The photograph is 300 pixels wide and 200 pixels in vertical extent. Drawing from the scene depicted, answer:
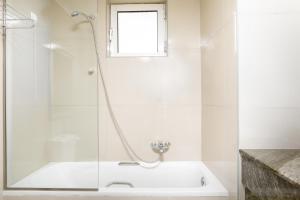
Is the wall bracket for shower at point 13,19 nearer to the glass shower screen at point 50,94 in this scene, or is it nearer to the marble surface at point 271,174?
the glass shower screen at point 50,94

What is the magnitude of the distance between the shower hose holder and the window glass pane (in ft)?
2.58

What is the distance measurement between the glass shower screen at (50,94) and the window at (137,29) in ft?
0.86

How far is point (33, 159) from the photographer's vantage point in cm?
174

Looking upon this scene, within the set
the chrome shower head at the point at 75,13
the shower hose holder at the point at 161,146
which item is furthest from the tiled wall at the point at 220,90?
the chrome shower head at the point at 75,13

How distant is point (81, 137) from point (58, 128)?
0.19 m

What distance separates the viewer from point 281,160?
2.89 feet

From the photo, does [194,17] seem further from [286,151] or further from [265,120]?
[286,151]

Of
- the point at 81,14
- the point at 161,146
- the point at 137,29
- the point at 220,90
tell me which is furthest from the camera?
the point at 137,29

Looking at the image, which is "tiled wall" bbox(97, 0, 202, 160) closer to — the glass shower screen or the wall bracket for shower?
the glass shower screen

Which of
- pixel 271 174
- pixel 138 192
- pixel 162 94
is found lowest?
pixel 138 192

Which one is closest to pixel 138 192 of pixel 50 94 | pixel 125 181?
pixel 125 181

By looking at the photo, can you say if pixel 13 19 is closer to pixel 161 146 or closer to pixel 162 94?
pixel 162 94

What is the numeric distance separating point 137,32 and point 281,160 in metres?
1.58

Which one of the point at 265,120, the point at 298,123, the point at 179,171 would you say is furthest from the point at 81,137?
the point at 298,123
